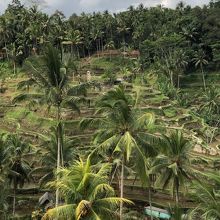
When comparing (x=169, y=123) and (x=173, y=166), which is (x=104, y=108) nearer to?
(x=173, y=166)

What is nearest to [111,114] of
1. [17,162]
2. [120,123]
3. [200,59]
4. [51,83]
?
[120,123]

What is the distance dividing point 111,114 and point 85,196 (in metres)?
7.13

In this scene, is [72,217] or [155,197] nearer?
[72,217]

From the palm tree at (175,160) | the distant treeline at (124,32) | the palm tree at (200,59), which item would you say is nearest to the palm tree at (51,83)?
the palm tree at (175,160)

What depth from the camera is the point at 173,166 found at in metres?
28.1

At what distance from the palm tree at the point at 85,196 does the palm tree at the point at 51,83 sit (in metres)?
7.77

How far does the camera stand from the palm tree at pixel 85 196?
16.6m

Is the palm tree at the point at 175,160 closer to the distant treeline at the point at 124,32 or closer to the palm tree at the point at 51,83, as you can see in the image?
the palm tree at the point at 51,83

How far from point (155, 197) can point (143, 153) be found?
64.6 ft

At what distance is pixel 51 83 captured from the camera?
25391 millimetres

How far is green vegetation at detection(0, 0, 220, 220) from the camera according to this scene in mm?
21938

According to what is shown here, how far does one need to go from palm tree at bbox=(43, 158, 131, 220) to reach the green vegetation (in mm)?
44

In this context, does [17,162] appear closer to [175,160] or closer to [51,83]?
[51,83]

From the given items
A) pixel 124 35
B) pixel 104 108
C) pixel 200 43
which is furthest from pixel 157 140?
pixel 124 35
